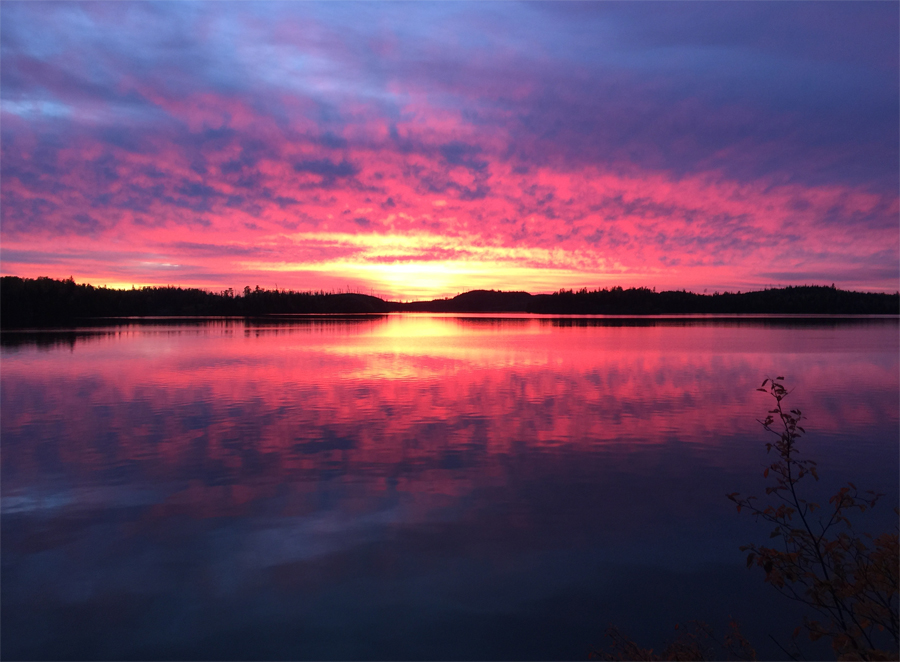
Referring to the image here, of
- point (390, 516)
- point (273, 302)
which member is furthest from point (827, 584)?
point (273, 302)

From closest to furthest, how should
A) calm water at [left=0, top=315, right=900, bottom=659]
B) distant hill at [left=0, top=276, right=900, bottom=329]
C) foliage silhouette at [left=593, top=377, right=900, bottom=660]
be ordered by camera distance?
foliage silhouette at [left=593, top=377, right=900, bottom=660] → calm water at [left=0, top=315, right=900, bottom=659] → distant hill at [left=0, top=276, right=900, bottom=329]

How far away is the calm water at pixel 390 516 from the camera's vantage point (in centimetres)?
618

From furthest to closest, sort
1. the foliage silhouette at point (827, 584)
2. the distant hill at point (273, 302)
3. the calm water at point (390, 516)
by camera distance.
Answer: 1. the distant hill at point (273, 302)
2. the calm water at point (390, 516)
3. the foliage silhouette at point (827, 584)

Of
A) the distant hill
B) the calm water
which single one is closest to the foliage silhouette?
the calm water

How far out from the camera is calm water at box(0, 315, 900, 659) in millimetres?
6176

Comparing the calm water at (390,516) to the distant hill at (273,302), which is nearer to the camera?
the calm water at (390,516)

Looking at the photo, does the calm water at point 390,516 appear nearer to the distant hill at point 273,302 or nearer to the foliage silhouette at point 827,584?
the foliage silhouette at point 827,584

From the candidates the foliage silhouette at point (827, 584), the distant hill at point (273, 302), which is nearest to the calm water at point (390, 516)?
the foliage silhouette at point (827, 584)

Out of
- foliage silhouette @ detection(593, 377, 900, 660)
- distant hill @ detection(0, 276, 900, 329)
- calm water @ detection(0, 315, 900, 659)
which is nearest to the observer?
foliage silhouette @ detection(593, 377, 900, 660)

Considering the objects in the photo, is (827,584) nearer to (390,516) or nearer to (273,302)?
(390,516)

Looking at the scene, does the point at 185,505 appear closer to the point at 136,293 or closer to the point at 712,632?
the point at 712,632

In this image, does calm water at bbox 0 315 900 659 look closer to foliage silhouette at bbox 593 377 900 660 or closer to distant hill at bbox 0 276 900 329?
foliage silhouette at bbox 593 377 900 660

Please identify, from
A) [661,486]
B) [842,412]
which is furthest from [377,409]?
[842,412]

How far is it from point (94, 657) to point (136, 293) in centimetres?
16335
